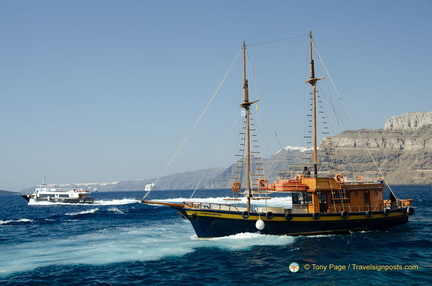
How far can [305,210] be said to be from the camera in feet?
116

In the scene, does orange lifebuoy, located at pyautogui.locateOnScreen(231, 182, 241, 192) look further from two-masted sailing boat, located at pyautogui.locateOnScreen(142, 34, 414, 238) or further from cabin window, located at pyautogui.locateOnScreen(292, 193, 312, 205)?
cabin window, located at pyautogui.locateOnScreen(292, 193, 312, 205)

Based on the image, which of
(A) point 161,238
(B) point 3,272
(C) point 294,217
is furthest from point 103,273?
(C) point 294,217

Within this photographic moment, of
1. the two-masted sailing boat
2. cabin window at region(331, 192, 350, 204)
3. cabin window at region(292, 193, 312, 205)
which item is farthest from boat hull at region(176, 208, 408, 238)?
cabin window at region(292, 193, 312, 205)

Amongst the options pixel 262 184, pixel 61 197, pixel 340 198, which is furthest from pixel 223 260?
pixel 61 197

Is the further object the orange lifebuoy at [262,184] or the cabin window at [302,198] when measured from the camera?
the cabin window at [302,198]

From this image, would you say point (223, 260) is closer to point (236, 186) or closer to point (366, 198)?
point (236, 186)

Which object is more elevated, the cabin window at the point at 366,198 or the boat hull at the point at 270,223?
the cabin window at the point at 366,198

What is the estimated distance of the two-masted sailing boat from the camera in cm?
3228

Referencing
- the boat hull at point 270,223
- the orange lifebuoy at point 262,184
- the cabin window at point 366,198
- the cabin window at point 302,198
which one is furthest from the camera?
the cabin window at point 366,198

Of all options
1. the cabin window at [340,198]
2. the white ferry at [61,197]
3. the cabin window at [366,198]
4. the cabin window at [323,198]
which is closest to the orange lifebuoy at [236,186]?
the cabin window at [323,198]

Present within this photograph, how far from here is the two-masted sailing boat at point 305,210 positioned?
32.3 m

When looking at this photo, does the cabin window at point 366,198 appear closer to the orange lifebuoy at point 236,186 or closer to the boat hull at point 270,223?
the boat hull at point 270,223

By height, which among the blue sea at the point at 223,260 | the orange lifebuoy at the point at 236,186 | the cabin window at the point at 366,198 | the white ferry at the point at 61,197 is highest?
the orange lifebuoy at the point at 236,186

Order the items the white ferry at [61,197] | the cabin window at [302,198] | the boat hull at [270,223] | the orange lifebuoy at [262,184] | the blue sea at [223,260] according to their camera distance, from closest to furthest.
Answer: the blue sea at [223,260] → the boat hull at [270,223] → the orange lifebuoy at [262,184] → the cabin window at [302,198] → the white ferry at [61,197]
